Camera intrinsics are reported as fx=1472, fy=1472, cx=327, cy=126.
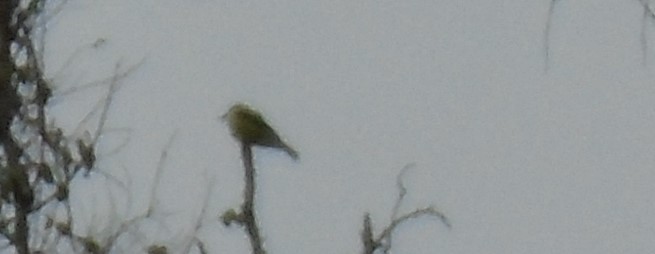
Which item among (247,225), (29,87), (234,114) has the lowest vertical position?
(247,225)

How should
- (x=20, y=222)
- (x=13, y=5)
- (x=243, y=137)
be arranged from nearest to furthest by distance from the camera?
(x=243, y=137), (x=13, y=5), (x=20, y=222)

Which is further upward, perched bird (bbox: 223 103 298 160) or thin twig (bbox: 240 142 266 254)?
perched bird (bbox: 223 103 298 160)

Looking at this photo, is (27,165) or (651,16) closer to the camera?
(651,16)

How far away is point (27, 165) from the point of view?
14.5 feet

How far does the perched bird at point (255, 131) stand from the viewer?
1.90 metres

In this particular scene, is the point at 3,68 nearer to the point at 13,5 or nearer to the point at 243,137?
the point at 13,5

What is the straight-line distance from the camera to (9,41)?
4324 millimetres

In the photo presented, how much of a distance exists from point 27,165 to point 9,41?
381mm

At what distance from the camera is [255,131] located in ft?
6.27

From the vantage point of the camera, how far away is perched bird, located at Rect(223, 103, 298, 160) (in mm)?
1896

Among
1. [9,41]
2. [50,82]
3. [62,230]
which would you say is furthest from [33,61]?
[62,230]

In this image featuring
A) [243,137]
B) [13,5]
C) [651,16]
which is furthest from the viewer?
[13,5]

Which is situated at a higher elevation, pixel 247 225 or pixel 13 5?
pixel 13 5

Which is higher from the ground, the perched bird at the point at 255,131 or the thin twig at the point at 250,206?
the perched bird at the point at 255,131
